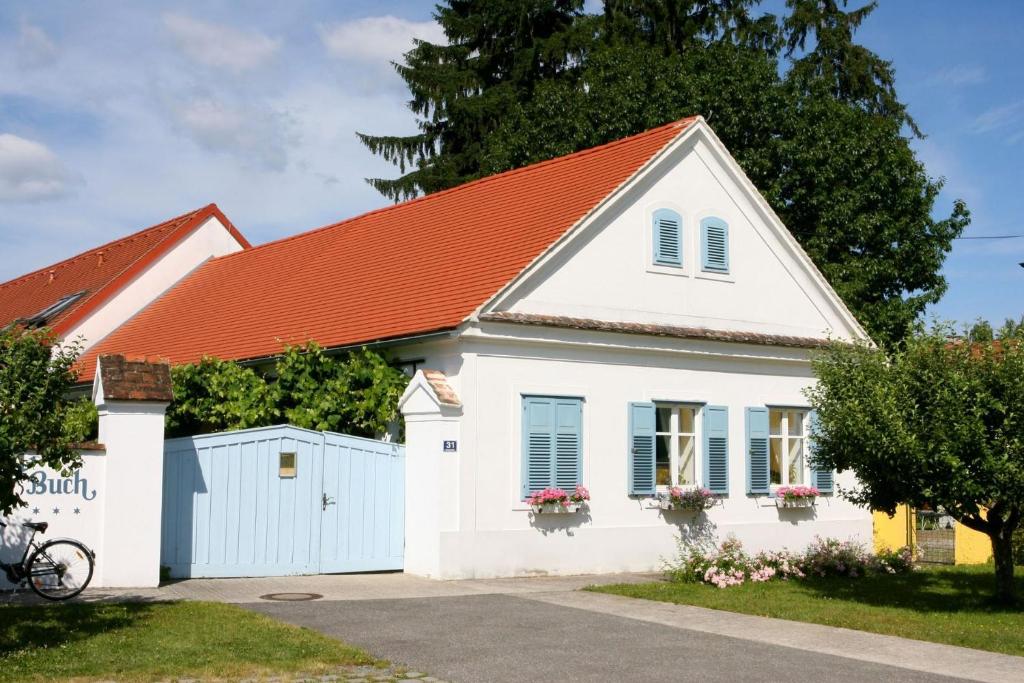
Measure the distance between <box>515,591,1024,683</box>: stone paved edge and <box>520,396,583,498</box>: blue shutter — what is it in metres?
2.83

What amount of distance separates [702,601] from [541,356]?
477cm

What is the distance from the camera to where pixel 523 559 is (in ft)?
58.4

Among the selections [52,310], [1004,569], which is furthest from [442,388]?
[52,310]

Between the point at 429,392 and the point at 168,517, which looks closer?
the point at 168,517

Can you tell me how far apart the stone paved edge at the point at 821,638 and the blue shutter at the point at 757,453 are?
19.7 feet

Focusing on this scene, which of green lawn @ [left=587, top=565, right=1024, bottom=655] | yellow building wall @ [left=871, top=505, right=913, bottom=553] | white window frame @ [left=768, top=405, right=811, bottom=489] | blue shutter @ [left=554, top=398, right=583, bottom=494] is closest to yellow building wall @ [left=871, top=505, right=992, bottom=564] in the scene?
yellow building wall @ [left=871, top=505, right=913, bottom=553]

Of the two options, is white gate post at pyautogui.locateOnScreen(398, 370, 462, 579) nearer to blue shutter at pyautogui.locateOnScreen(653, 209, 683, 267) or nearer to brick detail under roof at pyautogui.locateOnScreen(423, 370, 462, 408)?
brick detail under roof at pyautogui.locateOnScreen(423, 370, 462, 408)

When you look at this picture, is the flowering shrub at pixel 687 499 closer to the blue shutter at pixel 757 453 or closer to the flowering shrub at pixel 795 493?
the blue shutter at pixel 757 453

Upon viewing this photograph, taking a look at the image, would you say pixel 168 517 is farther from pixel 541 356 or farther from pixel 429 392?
pixel 541 356

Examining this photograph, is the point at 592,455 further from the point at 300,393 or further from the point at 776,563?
the point at 300,393

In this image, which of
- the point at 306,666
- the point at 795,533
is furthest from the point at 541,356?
the point at 306,666

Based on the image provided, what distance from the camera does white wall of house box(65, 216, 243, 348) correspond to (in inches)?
1153

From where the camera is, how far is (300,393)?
738 inches

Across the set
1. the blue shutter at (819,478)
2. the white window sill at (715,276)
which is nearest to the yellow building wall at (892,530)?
the blue shutter at (819,478)
